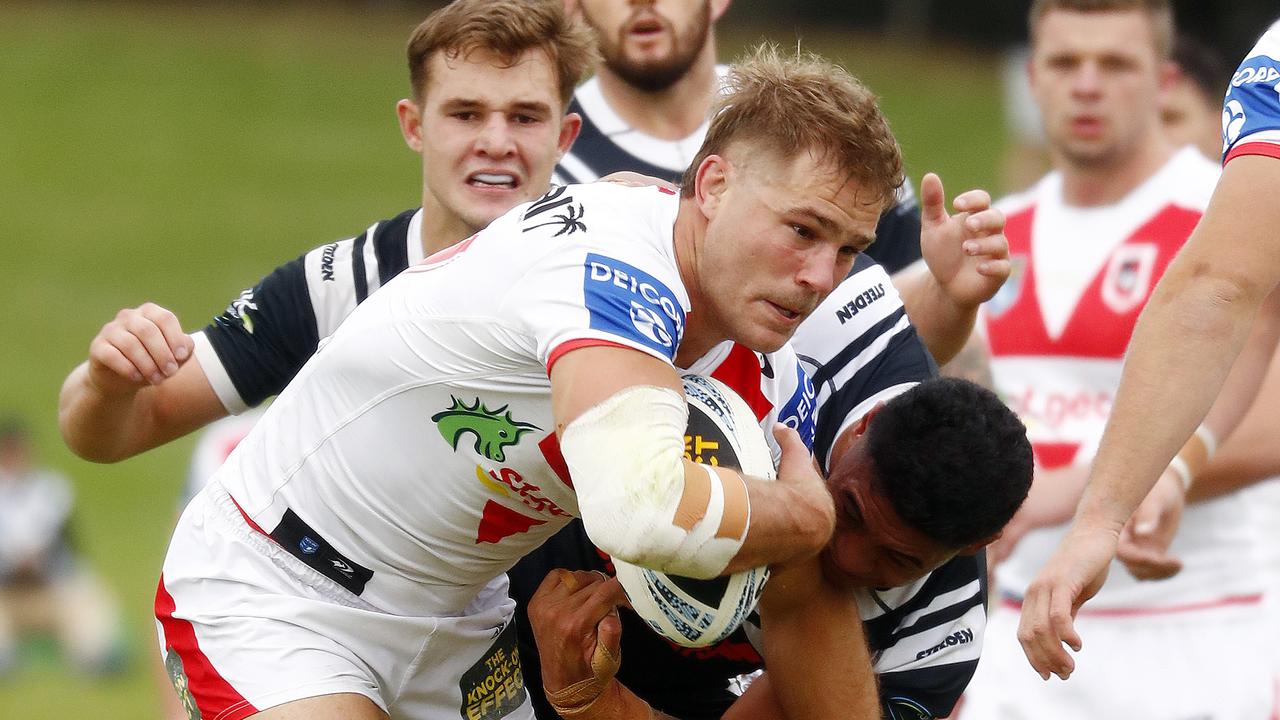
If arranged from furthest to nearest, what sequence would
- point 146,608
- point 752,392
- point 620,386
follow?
point 146,608, point 752,392, point 620,386

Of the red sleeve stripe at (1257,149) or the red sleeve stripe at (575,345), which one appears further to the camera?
the red sleeve stripe at (1257,149)

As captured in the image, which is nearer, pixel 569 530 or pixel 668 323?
pixel 668 323

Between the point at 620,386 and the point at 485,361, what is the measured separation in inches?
19.3

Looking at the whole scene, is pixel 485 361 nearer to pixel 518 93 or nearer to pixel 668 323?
pixel 668 323

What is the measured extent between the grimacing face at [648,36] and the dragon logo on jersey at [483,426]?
2.26 meters

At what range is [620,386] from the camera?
10.5 feet

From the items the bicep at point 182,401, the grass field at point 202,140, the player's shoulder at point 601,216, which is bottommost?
the grass field at point 202,140

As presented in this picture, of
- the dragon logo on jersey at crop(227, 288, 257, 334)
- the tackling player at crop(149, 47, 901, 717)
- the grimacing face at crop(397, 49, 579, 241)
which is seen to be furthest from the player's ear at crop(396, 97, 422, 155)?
the tackling player at crop(149, 47, 901, 717)

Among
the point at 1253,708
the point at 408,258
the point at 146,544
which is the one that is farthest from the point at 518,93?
the point at 146,544

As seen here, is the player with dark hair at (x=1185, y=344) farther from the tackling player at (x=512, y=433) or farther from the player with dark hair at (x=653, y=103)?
the player with dark hair at (x=653, y=103)

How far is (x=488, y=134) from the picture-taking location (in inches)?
184

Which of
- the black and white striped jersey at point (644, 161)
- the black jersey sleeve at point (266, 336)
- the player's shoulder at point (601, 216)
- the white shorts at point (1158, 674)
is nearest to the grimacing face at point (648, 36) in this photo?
the black and white striped jersey at point (644, 161)

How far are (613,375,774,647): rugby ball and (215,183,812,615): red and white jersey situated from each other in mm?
221

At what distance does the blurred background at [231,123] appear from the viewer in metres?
24.7
